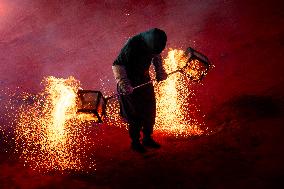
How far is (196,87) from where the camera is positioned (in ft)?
21.2

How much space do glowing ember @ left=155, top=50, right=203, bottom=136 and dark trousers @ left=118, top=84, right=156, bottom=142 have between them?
821mm

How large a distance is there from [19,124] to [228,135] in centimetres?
420

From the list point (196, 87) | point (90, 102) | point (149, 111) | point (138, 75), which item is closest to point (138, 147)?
point (149, 111)

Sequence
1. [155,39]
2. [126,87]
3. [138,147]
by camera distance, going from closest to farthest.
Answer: [155,39] → [126,87] → [138,147]

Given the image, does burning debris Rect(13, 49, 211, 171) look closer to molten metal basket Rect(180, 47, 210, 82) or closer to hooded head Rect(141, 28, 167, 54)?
molten metal basket Rect(180, 47, 210, 82)

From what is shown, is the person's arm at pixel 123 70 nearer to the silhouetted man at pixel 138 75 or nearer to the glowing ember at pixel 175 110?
the silhouetted man at pixel 138 75

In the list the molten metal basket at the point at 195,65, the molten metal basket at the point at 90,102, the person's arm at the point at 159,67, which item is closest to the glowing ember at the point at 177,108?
the molten metal basket at the point at 195,65

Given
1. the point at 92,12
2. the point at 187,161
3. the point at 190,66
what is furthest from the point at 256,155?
the point at 92,12

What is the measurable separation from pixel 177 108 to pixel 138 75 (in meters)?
2.12

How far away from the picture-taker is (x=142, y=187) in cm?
437

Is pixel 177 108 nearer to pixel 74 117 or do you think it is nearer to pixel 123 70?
pixel 74 117

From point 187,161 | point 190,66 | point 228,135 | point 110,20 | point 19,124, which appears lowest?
point 187,161

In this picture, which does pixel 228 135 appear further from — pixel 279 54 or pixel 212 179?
pixel 279 54

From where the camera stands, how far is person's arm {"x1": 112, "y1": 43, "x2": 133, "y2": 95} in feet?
12.9
